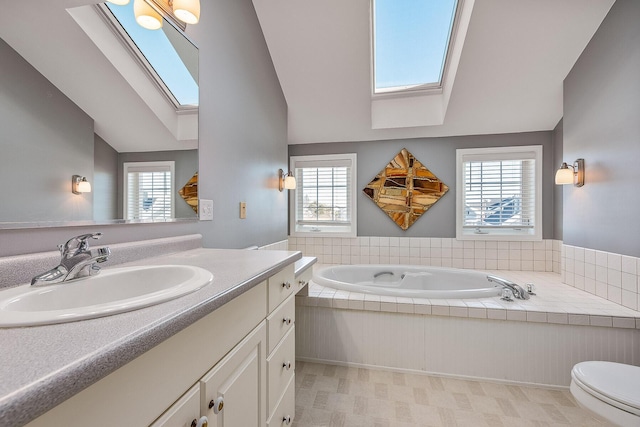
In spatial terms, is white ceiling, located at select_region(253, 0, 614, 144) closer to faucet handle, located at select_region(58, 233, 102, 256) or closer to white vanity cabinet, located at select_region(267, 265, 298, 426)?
white vanity cabinet, located at select_region(267, 265, 298, 426)

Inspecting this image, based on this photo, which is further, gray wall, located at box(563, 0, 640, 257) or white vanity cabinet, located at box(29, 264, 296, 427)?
gray wall, located at box(563, 0, 640, 257)

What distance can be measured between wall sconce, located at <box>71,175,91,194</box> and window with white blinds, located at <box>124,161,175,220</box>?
169mm

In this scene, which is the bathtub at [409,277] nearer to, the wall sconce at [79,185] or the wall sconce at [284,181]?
the wall sconce at [284,181]

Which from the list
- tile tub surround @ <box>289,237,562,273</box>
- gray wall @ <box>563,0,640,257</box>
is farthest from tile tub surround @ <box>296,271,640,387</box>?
tile tub surround @ <box>289,237,562,273</box>

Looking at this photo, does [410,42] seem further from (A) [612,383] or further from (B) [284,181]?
(A) [612,383]

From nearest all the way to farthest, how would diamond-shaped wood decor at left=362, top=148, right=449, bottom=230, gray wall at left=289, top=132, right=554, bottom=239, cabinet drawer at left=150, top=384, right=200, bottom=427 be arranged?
cabinet drawer at left=150, top=384, right=200, bottom=427 < gray wall at left=289, top=132, right=554, bottom=239 < diamond-shaped wood decor at left=362, top=148, right=449, bottom=230

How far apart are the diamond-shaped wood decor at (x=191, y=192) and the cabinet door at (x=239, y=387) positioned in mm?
852

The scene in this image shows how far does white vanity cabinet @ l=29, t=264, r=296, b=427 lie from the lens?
1.47 ft

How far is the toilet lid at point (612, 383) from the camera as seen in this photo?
44.3 inches

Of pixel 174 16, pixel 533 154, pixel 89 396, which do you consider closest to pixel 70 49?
pixel 174 16

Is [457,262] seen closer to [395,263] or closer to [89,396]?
[395,263]

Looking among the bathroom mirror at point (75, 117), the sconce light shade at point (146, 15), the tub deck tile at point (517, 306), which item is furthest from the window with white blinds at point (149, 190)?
the tub deck tile at point (517, 306)

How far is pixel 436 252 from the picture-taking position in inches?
128

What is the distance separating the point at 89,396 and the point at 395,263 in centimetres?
319
